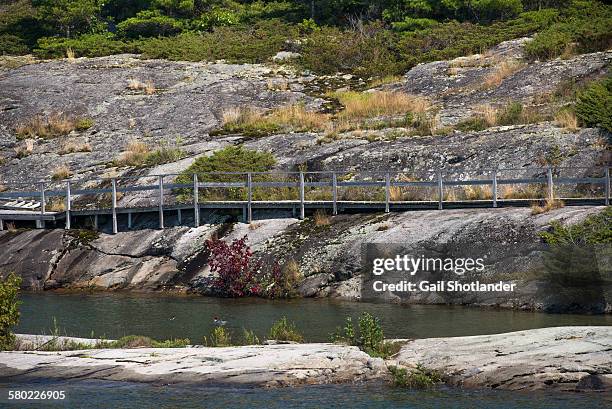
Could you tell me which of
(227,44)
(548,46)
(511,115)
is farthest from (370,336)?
(227,44)

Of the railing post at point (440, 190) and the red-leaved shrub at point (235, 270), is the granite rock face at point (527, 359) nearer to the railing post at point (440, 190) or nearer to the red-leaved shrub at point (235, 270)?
the red-leaved shrub at point (235, 270)

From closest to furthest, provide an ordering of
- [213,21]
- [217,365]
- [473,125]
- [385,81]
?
1. [217,365]
2. [473,125]
3. [385,81]
4. [213,21]

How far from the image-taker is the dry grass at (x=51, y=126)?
52.2 metres

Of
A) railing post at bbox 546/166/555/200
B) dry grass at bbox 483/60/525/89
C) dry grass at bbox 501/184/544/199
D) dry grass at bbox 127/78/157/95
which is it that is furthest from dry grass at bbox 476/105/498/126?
dry grass at bbox 127/78/157/95

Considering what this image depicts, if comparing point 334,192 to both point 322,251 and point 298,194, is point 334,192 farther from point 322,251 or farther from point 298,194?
point 322,251

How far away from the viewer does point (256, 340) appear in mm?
24859

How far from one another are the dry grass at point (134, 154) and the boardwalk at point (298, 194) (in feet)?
8.56

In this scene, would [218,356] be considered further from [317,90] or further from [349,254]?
[317,90]

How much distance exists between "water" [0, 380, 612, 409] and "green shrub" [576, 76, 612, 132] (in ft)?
71.5

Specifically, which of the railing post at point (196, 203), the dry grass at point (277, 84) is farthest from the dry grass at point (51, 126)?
the railing post at point (196, 203)

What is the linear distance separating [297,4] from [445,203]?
39330 mm

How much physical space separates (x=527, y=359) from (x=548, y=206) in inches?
544

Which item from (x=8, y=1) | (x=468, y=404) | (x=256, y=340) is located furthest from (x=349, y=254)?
(x=8, y=1)

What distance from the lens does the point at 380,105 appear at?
50469 mm
